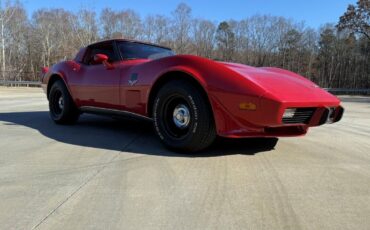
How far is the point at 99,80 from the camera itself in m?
5.43

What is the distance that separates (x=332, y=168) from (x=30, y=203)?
263 centimetres

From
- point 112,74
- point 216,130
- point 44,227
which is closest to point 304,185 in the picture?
point 216,130

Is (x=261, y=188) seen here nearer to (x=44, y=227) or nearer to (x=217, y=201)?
(x=217, y=201)

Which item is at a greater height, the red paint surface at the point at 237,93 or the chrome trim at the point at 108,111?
the red paint surface at the point at 237,93

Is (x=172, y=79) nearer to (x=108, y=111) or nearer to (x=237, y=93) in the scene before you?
(x=237, y=93)

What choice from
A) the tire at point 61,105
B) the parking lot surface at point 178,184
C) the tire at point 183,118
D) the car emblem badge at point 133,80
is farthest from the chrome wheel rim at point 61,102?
the tire at point 183,118

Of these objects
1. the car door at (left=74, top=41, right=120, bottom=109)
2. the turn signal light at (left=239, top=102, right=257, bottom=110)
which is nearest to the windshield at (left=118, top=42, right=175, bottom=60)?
the car door at (left=74, top=41, right=120, bottom=109)

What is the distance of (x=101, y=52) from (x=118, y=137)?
1.43 m

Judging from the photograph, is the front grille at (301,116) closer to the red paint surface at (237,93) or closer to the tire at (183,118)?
the red paint surface at (237,93)

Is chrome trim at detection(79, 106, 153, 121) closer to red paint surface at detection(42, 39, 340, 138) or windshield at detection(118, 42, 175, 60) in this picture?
red paint surface at detection(42, 39, 340, 138)

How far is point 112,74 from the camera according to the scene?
5188 millimetres

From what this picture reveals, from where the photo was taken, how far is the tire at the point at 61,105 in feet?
20.3

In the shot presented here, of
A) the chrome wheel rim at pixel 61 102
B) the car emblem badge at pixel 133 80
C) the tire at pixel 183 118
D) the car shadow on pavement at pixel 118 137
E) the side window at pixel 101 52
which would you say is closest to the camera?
the tire at pixel 183 118

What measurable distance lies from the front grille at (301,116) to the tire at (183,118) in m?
Result: 0.73
